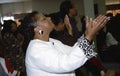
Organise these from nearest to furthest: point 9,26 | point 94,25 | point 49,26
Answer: point 94,25, point 49,26, point 9,26

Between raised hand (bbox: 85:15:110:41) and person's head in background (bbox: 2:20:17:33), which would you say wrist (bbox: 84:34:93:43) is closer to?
raised hand (bbox: 85:15:110:41)

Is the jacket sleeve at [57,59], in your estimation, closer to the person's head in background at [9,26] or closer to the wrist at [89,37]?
the wrist at [89,37]

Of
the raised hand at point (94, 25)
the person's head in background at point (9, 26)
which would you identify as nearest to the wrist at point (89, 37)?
the raised hand at point (94, 25)

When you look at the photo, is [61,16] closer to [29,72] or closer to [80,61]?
[29,72]

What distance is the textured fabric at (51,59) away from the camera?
1614 millimetres

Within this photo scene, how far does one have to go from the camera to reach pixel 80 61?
1.61 m

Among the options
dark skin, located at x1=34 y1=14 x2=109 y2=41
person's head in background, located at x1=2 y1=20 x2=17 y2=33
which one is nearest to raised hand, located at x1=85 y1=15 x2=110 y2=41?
dark skin, located at x1=34 y1=14 x2=109 y2=41

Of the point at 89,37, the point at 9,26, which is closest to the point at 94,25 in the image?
the point at 89,37

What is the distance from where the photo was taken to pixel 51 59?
168cm

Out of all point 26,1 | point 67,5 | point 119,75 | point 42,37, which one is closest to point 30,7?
point 26,1

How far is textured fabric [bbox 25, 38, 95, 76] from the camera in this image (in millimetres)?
1614

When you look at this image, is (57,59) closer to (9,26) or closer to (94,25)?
(94,25)

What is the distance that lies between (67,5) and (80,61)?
228 centimetres

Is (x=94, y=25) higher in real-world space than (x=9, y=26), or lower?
higher
